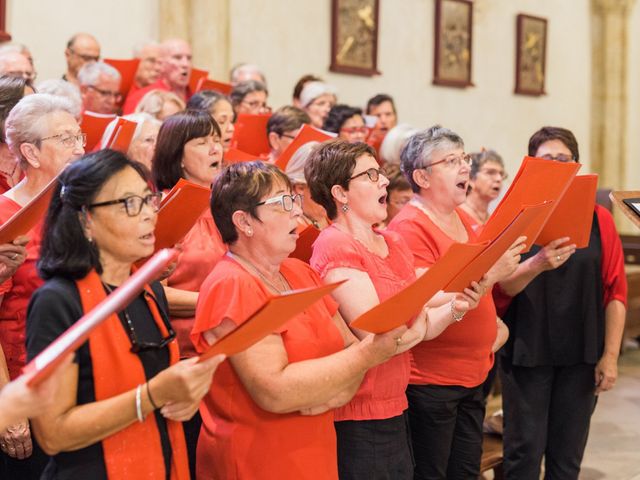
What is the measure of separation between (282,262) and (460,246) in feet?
1.80

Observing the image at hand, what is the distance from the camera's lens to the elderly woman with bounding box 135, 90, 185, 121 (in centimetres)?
461

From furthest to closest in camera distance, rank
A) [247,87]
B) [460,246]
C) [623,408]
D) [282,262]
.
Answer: [623,408]
[247,87]
[282,262]
[460,246]

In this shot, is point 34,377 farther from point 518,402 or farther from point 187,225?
point 518,402

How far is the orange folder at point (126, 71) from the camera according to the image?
6059mm

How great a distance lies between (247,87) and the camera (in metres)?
5.78

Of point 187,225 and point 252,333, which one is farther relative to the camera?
point 187,225

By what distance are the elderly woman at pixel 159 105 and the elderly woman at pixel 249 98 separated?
3.46 feet

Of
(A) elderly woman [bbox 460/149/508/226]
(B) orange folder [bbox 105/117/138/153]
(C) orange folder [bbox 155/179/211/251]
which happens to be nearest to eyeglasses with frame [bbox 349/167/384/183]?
(C) orange folder [bbox 155/179/211/251]

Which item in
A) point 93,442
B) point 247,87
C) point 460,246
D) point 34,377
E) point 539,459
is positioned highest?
point 247,87

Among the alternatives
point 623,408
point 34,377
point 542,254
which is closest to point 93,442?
point 34,377

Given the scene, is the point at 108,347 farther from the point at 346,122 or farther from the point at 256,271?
the point at 346,122

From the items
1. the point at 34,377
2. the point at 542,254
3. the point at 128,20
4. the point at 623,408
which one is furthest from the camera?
the point at 128,20

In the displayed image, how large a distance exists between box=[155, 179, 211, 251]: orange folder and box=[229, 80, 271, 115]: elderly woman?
289 cm

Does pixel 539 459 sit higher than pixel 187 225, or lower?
lower
